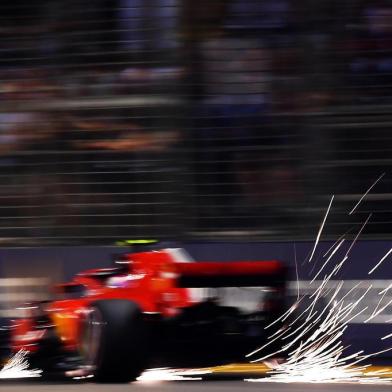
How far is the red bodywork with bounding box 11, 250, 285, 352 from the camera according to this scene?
799 cm

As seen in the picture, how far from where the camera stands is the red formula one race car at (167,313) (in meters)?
7.85

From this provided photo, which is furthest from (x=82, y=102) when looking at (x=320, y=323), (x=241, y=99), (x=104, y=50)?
(x=320, y=323)

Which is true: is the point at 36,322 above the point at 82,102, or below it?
below

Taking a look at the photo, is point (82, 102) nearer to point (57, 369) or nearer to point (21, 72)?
point (21, 72)

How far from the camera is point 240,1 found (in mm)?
10195

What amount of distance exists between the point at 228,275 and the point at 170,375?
2.52 ft

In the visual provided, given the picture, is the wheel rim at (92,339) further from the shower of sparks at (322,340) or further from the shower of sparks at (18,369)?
the shower of sparks at (322,340)

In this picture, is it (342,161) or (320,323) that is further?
(342,161)

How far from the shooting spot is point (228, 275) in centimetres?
817

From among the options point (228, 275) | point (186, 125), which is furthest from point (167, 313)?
point (186, 125)

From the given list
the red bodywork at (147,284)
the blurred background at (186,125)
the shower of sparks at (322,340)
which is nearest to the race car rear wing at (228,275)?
the red bodywork at (147,284)

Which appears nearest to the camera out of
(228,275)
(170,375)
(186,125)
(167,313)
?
(167,313)

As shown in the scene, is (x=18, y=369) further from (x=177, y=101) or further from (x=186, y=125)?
(x=177, y=101)

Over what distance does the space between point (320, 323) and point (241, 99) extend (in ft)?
7.22
